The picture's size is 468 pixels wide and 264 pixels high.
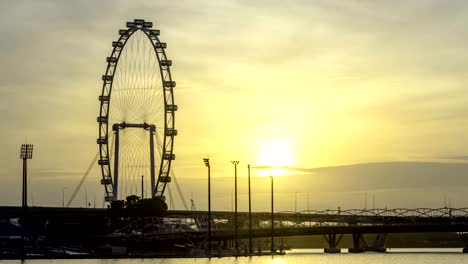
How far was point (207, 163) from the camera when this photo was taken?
186000 mm

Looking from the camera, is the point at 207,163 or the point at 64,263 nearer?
the point at 64,263

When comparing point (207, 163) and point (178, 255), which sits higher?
point (207, 163)

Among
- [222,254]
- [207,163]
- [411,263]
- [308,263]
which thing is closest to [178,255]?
[222,254]

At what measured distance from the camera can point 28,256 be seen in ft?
593

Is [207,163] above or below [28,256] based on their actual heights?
above

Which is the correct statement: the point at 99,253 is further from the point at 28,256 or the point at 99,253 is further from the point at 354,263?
the point at 354,263

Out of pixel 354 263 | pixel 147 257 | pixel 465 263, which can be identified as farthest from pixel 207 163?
pixel 465 263

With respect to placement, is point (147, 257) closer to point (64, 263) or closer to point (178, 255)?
point (178, 255)

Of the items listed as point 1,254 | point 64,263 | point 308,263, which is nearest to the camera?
point 64,263

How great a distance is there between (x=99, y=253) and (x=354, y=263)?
160 ft

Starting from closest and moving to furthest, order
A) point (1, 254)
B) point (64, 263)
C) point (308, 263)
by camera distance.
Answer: point (64, 263)
point (308, 263)
point (1, 254)

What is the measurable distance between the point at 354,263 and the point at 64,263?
1800 inches

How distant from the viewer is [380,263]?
17162cm

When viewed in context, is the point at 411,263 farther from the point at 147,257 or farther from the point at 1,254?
the point at 1,254
